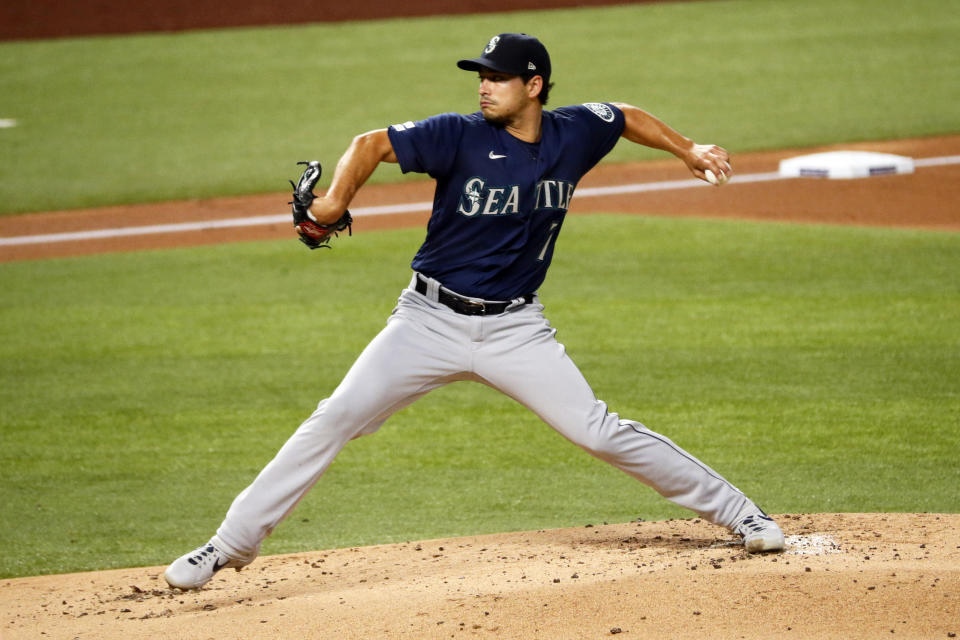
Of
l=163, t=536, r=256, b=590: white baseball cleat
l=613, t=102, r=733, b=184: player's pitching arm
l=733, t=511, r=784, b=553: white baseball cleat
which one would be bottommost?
l=163, t=536, r=256, b=590: white baseball cleat

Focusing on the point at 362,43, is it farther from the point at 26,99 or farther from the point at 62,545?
the point at 62,545

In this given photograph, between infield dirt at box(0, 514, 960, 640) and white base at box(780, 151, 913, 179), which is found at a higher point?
white base at box(780, 151, 913, 179)

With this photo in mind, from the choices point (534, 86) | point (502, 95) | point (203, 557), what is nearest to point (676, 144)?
point (534, 86)

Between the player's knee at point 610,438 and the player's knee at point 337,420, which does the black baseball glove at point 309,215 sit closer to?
the player's knee at point 337,420

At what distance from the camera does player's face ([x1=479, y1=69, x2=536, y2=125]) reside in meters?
4.54

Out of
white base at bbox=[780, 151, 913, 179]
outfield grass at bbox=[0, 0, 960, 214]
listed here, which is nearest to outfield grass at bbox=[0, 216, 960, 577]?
white base at bbox=[780, 151, 913, 179]

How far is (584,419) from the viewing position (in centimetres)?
444

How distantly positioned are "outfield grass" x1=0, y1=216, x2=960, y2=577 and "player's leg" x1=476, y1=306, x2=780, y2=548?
112cm

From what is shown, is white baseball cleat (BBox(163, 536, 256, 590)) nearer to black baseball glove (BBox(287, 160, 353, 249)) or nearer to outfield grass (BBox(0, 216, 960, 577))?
outfield grass (BBox(0, 216, 960, 577))

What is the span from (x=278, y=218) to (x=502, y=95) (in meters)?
8.38

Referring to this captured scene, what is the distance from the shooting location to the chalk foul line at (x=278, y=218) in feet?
40.3

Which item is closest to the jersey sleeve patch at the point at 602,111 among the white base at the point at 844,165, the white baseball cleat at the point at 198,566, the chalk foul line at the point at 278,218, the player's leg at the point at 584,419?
the player's leg at the point at 584,419

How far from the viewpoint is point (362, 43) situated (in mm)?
22234

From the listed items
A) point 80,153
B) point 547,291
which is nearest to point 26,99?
point 80,153
